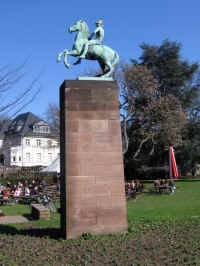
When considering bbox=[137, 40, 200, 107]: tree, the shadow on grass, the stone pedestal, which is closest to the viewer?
the stone pedestal

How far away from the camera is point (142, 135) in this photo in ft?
102

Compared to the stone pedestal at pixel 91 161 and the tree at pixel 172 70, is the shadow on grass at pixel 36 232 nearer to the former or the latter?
the stone pedestal at pixel 91 161

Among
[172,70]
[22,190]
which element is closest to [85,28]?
[22,190]

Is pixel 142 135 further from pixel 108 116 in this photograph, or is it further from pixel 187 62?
pixel 108 116

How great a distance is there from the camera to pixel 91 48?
9.41 meters

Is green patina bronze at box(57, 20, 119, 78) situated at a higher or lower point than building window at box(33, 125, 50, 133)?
lower

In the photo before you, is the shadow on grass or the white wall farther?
the white wall

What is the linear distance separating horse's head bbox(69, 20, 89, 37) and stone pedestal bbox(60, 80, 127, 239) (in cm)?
180

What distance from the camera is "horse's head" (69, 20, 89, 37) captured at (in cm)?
938

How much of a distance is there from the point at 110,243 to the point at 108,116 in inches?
140

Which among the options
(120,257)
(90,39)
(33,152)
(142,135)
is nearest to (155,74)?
(142,135)

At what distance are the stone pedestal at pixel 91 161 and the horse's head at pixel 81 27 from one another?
70.8 inches

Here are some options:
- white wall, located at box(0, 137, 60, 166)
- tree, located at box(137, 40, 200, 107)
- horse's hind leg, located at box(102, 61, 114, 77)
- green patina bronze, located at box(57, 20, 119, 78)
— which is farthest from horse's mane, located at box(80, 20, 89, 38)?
white wall, located at box(0, 137, 60, 166)

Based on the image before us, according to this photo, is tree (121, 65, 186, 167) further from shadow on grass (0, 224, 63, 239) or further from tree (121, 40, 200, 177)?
shadow on grass (0, 224, 63, 239)
